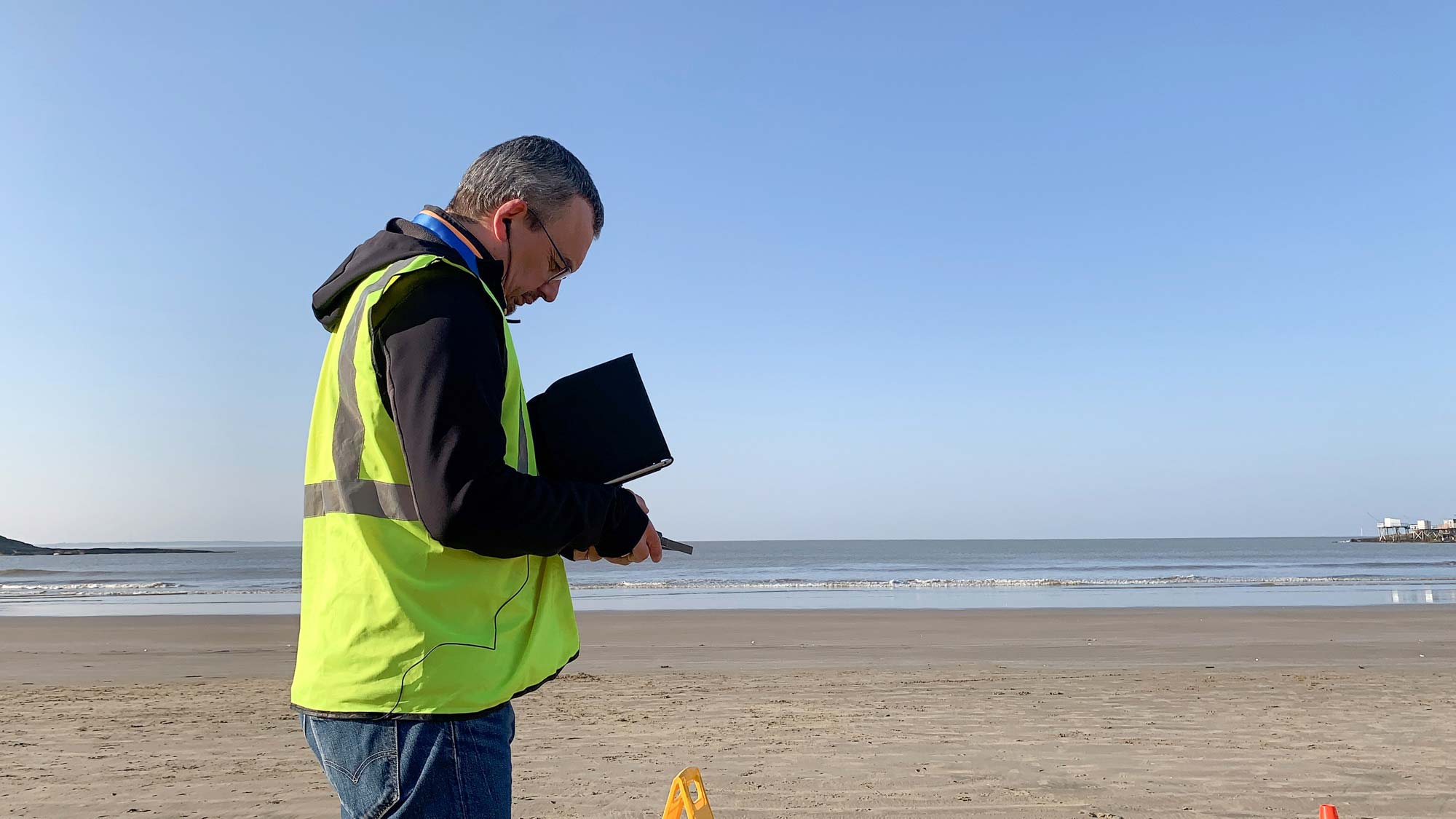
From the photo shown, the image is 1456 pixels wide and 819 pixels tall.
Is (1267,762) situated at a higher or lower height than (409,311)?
lower

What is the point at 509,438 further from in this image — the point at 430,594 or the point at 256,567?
the point at 256,567

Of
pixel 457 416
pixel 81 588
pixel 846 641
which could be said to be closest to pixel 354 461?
pixel 457 416

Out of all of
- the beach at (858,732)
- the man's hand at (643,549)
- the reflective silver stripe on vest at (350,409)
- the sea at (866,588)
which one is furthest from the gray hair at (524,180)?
the sea at (866,588)

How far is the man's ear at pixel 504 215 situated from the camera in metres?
1.57

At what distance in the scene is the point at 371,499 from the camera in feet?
4.37

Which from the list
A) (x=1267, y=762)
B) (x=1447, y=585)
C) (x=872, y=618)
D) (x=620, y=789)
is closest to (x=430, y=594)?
(x=620, y=789)

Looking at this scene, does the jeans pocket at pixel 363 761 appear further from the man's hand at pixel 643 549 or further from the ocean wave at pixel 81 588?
the ocean wave at pixel 81 588

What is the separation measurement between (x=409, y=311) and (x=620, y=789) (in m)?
4.18

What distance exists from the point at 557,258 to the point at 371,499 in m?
0.55

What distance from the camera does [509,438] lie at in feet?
4.63

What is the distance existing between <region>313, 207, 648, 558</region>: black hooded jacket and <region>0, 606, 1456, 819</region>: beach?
360cm

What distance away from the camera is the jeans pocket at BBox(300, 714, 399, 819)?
134cm

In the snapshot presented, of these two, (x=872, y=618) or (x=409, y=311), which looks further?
(x=872, y=618)

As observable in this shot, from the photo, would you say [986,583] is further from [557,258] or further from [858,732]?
[557,258]
